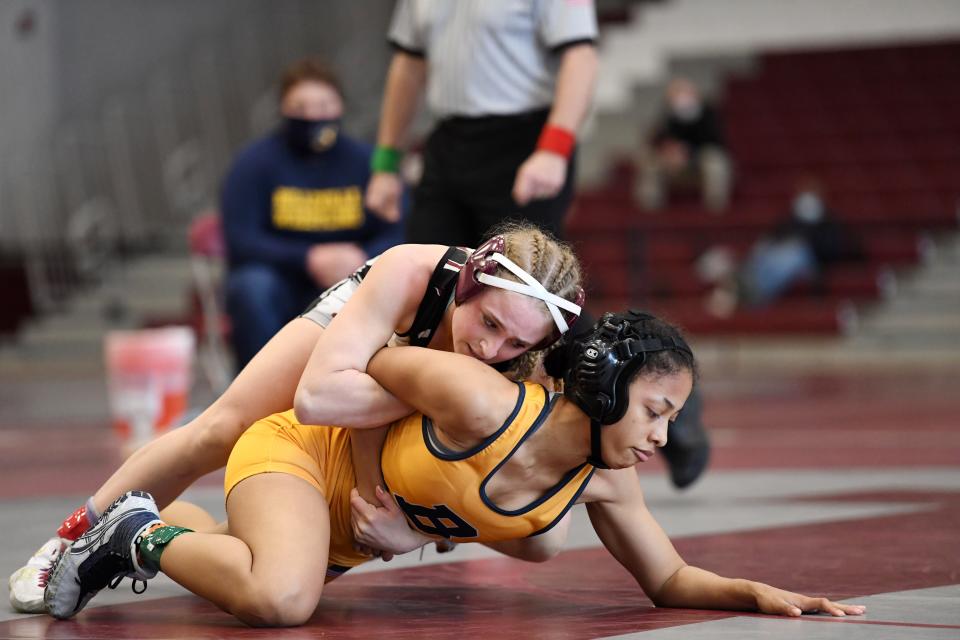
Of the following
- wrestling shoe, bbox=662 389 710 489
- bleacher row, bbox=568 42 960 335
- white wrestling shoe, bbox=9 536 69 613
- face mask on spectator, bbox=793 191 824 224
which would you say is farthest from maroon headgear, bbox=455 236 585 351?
face mask on spectator, bbox=793 191 824 224

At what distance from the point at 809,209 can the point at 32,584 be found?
957 centimetres

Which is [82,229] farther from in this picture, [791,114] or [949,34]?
[949,34]

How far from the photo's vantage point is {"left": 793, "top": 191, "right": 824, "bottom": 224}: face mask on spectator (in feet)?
38.0

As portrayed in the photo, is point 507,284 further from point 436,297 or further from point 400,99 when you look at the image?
point 400,99

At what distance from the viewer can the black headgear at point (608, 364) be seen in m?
2.48

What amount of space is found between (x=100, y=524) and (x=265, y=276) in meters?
2.51

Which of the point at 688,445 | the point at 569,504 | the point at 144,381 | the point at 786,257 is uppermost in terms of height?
the point at 569,504

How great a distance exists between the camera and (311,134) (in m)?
5.16

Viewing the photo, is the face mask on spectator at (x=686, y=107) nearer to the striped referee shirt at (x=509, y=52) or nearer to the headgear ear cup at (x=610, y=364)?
the striped referee shirt at (x=509, y=52)

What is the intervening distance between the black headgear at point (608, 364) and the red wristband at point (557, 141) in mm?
1227

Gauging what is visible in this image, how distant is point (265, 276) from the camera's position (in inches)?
203

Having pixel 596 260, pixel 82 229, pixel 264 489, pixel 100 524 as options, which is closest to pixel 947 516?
pixel 264 489

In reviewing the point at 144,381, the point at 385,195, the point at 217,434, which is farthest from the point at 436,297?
the point at 144,381

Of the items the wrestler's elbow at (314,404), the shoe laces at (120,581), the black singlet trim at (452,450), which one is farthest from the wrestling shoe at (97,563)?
the black singlet trim at (452,450)
